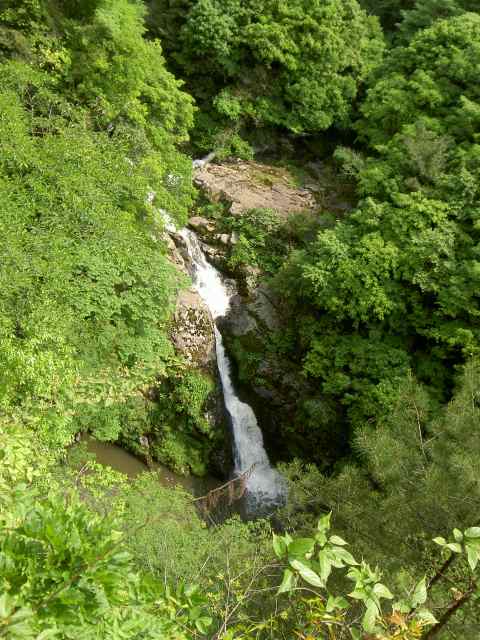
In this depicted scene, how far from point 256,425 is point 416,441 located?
6195 mm

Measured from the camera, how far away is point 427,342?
10.5 meters

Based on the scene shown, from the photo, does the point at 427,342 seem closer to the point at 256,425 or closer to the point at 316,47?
the point at 256,425

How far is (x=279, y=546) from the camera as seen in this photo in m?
1.37

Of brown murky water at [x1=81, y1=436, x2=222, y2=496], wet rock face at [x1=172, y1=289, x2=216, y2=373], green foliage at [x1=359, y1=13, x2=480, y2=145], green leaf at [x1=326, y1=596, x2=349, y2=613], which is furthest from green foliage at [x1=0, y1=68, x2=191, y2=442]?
green foliage at [x1=359, y1=13, x2=480, y2=145]

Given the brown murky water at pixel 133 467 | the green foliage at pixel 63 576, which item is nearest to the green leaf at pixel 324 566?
the green foliage at pixel 63 576

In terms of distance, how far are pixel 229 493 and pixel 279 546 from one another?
1013 centimetres

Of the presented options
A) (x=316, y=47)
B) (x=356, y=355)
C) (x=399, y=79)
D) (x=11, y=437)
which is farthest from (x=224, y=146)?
(x=11, y=437)

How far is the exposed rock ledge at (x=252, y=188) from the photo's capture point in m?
14.7

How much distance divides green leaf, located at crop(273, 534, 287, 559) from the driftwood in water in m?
8.83

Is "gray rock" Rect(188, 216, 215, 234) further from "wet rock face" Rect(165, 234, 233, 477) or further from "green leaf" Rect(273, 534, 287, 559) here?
"green leaf" Rect(273, 534, 287, 559)

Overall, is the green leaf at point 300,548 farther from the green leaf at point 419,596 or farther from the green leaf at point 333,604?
the green leaf at point 419,596

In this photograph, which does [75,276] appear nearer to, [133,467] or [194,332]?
[194,332]

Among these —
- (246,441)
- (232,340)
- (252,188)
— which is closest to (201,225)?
(252,188)

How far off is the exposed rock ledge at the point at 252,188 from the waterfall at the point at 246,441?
9.61 feet
